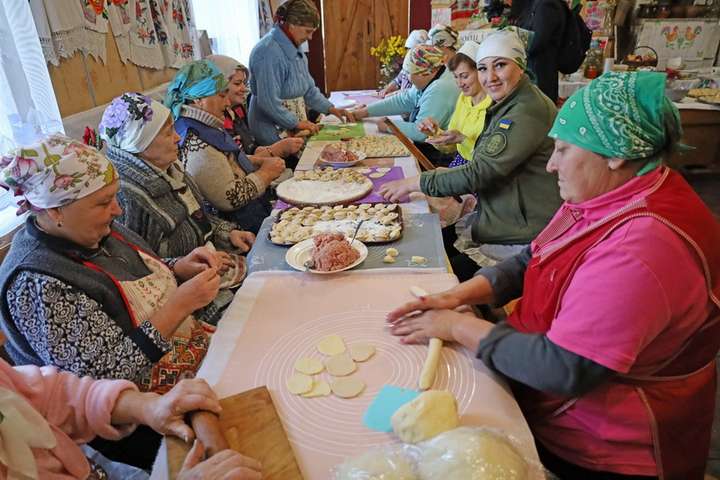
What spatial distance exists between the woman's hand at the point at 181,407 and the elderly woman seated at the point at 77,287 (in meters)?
0.33

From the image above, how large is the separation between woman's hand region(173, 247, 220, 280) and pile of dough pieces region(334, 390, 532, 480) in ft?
3.30

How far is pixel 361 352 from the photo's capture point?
1076mm

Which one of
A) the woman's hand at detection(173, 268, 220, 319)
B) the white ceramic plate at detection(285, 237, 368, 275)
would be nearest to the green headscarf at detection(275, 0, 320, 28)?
the white ceramic plate at detection(285, 237, 368, 275)

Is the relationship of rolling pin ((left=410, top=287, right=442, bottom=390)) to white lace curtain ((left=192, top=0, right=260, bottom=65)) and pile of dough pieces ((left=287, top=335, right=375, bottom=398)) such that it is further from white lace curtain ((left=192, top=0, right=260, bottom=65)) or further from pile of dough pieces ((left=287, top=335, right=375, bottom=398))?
white lace curtain ((left=192, top=0, right=260, bottom=65))

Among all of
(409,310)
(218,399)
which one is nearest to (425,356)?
(409,310)

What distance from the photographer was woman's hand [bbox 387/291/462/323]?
1.17 metres

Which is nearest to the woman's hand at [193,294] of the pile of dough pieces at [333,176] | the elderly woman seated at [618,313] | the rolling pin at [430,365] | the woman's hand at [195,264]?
the woman's hand at [195,264]

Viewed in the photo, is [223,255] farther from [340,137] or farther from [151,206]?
[340,137]

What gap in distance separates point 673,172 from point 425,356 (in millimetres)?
660

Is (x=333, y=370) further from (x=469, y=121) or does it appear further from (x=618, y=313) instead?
(x=469, y=121)

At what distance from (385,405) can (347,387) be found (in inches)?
3.8

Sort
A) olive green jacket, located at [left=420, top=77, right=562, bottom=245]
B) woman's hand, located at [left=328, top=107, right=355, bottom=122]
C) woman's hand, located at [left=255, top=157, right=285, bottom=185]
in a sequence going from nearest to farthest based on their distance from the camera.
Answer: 1. olive green jacket, located at [left=420, top=77, right=562, bottom=245]
2. woman's hand, located at [left=255, top=157, right=285, bottom=185]
3. woman's hand, located at [left=328, top=107, right=355, bottom=122]

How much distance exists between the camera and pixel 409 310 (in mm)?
1169

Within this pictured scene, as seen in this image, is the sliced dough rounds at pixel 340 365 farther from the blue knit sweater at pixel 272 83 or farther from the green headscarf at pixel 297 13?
the green headscarf at pixel 297 13
